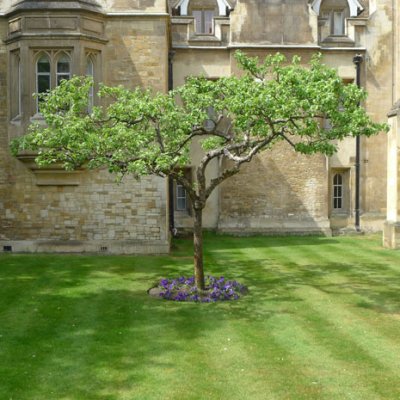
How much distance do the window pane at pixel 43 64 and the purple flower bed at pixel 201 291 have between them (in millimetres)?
7985

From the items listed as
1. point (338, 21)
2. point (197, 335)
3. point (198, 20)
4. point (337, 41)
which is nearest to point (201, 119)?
point (197, 335)

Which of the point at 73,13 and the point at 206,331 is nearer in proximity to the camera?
the point at 206,331

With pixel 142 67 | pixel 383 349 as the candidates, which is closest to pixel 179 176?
pixel 383 349

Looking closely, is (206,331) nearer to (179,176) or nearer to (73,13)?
(179,176)

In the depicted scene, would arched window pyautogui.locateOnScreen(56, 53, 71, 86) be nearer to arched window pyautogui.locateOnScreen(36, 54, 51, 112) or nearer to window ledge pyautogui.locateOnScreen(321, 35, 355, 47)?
arched window pyautogui.locateOnScreen(36, 54, 51, 112)

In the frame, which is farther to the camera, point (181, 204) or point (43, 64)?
point (181, 204)

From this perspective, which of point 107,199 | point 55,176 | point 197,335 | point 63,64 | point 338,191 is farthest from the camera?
point 338,191

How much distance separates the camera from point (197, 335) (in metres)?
9.88

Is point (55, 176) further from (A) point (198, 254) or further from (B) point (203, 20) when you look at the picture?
(B) point (203, 20)

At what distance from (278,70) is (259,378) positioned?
668cm

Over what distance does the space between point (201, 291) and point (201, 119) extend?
3572 mm

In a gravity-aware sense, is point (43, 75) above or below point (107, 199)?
above

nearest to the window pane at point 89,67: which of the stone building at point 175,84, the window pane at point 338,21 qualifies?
the stone building at point 175,84

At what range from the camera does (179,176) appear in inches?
513
